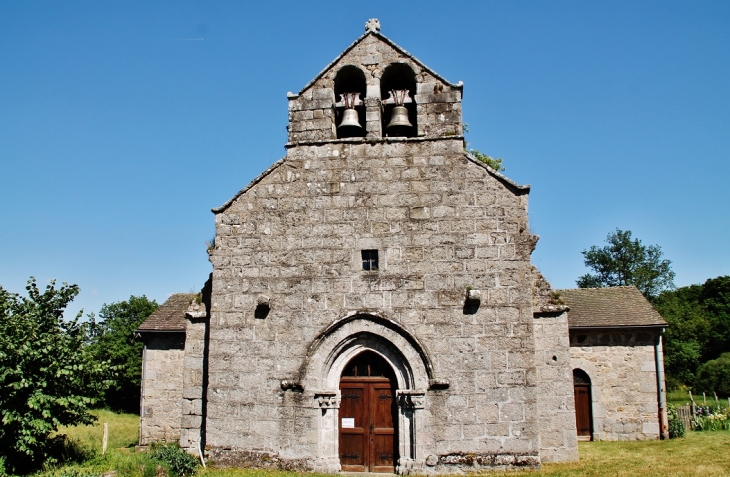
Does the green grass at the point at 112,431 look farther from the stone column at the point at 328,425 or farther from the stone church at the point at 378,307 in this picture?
the stone column at the point at 328,425

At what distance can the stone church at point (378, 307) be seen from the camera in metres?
10.9

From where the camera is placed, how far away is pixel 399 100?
12.4 meters

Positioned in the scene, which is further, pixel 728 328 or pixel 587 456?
pixel 728 328

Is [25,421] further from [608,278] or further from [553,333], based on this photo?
[608,278]

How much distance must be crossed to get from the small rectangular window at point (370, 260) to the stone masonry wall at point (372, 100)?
2.57 m

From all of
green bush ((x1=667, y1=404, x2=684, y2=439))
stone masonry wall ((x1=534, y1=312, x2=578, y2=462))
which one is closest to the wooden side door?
green bush ((x1=667, y1=404, x2=684, y2=439))

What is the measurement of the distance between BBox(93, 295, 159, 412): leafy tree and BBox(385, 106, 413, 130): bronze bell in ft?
58.4

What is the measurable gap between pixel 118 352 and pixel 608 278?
4184 centimetres

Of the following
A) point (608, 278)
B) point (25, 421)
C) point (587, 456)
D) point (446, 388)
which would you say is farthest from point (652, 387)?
point (608, 278)

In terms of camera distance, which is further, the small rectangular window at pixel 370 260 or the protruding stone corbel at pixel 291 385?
the small rectangular window at pixel 370 260

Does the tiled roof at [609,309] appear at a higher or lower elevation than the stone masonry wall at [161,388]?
higher

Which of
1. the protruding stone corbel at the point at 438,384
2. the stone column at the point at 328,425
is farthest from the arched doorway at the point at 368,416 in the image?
the protruding stone corbel at the point at 438,384

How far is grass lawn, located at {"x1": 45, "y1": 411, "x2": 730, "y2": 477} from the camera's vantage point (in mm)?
10656

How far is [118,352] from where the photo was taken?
118 ft
